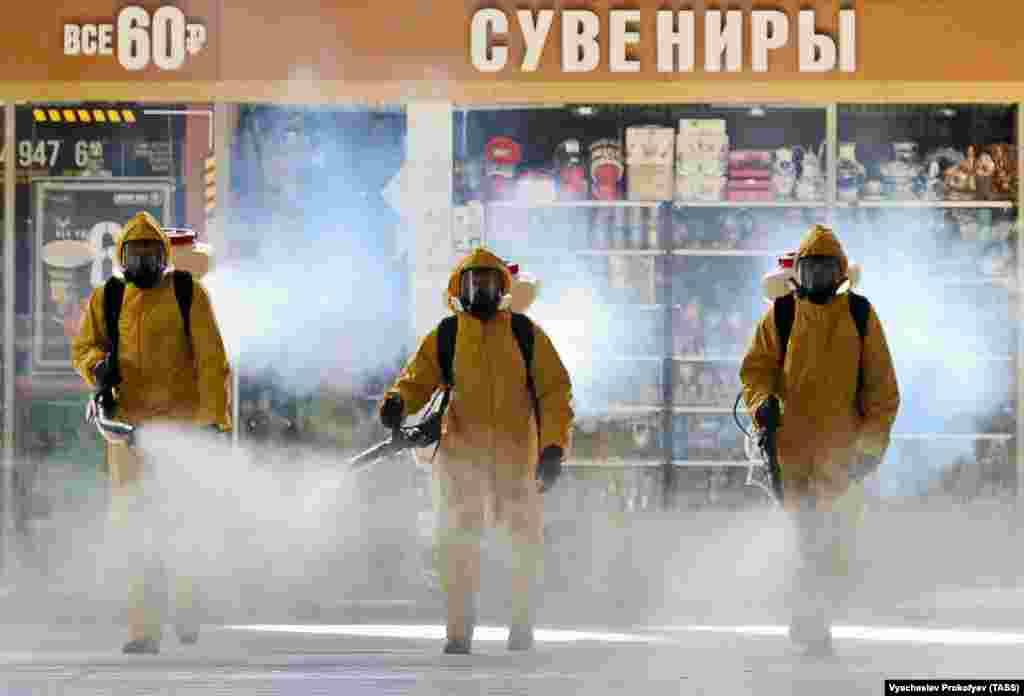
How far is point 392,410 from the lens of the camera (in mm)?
11594

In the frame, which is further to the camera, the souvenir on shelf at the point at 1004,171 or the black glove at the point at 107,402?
the souvenir on shelf at the point at 1004,171

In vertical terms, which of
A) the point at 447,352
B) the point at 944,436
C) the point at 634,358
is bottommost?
the point at 944,436

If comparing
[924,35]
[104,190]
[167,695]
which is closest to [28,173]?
[104,190]

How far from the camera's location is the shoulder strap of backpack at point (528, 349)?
11805 millimetres

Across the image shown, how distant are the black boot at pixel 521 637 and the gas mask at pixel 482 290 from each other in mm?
1320

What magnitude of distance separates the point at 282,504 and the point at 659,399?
255 centimetres

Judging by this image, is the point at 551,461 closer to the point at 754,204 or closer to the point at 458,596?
the point at 458,596

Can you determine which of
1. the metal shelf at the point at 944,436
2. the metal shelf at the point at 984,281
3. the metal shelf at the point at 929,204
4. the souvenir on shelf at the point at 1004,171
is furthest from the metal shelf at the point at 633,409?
the souvenir on shelf at the point at 1004,171

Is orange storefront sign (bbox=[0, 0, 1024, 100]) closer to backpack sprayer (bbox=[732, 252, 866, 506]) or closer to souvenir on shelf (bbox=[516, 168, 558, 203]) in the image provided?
souvenir on shelf (bbox=[516, 168, 558, 203])

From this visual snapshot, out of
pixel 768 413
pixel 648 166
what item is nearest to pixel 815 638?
pixel 768 413

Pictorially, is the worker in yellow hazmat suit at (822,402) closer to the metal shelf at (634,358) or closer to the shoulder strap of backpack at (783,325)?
the shoulder strap of backpack at (783,325)

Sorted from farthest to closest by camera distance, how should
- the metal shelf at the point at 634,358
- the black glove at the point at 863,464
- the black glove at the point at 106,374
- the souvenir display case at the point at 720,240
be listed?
1. the metal shelf at the point at 634,358
2. the souvenir display case at the point at 720,240
3. the black glove at the point at 106,374
4. the black glove at the point at 863,464

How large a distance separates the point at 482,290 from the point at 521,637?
1.49 metres

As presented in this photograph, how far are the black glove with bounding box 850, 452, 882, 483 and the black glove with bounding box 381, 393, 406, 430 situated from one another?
188 centimetres
